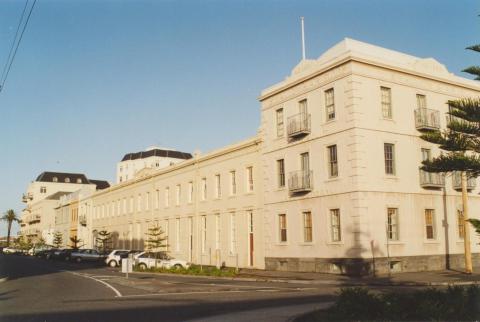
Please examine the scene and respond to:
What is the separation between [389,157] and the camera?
30.4m

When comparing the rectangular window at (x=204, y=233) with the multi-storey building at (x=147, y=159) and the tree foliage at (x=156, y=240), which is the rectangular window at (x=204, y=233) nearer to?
the tree foliage at (x=156, y=240)

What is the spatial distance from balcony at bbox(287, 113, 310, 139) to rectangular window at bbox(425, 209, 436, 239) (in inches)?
332

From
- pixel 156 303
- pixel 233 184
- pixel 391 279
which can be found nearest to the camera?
pixel 156 303

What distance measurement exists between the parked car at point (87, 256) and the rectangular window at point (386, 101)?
36722mm

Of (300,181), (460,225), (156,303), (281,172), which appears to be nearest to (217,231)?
(281,172)

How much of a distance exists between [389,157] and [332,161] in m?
3.18

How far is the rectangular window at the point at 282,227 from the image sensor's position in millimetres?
34500

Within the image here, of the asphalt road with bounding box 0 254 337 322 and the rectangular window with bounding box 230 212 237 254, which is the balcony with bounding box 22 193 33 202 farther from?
the asphalt road with bounding box 0 254 337 322

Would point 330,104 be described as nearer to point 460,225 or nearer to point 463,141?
point 460,225

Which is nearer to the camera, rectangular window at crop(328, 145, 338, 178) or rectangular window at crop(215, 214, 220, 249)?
rectangular window at crop(328, 145, 338, 178)

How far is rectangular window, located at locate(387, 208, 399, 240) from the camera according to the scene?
29391 mm

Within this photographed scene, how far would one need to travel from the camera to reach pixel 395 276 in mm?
26984

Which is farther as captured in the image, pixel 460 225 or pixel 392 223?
pixel 460 225

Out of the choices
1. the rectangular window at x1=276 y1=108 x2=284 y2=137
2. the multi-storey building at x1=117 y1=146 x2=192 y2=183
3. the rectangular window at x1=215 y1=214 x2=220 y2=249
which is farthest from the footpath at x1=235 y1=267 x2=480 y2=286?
the multi-storey building at x1=117 y1=146 x2=192 y2=183
